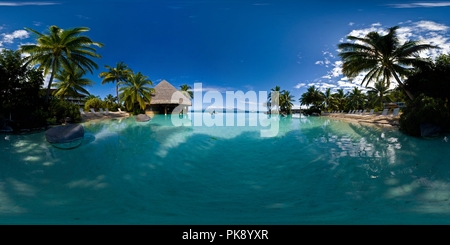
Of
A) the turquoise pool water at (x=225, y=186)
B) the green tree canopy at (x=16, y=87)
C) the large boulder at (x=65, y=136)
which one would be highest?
the green tree canopy at (x=16, y=87)

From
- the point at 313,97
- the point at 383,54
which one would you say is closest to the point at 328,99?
the point at 313,97

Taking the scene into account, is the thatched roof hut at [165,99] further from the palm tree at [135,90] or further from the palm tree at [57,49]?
the palm tree at [57,49]

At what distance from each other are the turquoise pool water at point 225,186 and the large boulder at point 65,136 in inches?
28.6

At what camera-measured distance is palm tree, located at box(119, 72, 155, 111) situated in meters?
21.5

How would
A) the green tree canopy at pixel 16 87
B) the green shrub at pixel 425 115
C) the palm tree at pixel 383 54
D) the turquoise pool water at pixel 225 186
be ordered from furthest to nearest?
the palm tree at pixel 383 54
the green tree canopy at pixel 16 87
the green shrub at pixel 425 115
the turquoise pool water at pixel 225 186

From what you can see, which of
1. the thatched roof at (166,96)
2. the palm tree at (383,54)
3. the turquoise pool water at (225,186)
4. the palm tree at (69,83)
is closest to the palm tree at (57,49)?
the palm tree at (69,83)

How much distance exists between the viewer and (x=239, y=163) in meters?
4.81

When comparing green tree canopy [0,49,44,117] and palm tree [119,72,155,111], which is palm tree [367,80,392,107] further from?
green tree canopy [0,49,44,117]

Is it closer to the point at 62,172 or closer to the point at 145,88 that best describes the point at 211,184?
the point at 62,172

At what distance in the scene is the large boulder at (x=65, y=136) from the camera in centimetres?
635

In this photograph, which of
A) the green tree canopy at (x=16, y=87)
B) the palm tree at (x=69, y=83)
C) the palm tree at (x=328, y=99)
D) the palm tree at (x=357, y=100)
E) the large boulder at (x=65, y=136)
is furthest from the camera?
the palm tree at (x=328, y=99)

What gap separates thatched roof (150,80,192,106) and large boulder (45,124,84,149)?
1752 cm

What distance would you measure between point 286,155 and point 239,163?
1.57 m
